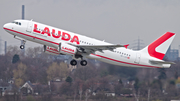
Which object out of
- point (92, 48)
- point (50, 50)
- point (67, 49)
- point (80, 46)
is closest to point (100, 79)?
point (50, 50)

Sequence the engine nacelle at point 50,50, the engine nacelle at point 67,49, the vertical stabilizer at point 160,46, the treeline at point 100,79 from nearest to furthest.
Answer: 1. the engine nacelle at point 67,49
2. the engine nacelle at point 50,50
3. the vertical stabilizer at point 160,46
4. the treeline at point 100,79

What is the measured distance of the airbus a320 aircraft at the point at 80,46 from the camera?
3753cm

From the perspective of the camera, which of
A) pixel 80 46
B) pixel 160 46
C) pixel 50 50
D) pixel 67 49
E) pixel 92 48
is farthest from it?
pixel 160 46

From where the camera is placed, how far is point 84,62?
40031 millimetres

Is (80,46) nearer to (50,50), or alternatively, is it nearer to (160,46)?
(50,50)

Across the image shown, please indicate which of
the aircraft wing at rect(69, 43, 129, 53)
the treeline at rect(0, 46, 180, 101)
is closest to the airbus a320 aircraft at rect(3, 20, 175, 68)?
the aircraft wing at rect(69, 43, 129, 53)

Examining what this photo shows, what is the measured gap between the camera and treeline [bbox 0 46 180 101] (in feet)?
141

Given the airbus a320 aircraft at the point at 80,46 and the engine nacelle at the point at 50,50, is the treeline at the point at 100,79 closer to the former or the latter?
the airbus a320 aircraft at the point at 80,46

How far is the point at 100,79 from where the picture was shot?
48812 mm

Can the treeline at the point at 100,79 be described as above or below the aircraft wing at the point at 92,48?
below

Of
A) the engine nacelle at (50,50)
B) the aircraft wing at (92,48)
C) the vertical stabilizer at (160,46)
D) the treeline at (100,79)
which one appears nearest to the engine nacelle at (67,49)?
the aircraft wing at (92,48)

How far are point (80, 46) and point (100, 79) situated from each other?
1211 cm

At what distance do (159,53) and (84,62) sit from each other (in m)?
9.70

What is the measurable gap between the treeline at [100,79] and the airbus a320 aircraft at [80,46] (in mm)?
2380
